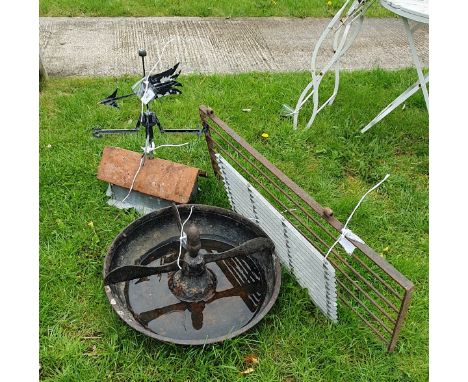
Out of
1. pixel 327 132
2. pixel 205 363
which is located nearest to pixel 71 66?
pixel 327 132

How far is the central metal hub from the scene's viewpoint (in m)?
2.65

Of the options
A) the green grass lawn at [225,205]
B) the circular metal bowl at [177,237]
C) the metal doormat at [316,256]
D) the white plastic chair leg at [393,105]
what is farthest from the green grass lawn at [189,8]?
the circular metal bowl at [177,237]

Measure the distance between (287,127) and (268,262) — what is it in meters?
1.79

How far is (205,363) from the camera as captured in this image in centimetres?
258

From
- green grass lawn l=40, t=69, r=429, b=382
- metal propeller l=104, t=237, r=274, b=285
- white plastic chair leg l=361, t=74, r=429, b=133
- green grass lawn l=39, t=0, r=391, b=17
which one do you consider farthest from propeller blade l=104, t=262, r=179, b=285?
green grass lawn l=39, t=0, r=391, b=17

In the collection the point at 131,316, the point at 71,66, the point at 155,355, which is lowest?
the point at 71,66

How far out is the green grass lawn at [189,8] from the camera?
6.53 metres

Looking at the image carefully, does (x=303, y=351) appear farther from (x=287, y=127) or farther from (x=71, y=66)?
(x=71, y=66)

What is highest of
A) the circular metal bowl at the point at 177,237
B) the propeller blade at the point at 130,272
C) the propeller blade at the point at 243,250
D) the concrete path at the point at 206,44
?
the propeller blade at the point at 243,250

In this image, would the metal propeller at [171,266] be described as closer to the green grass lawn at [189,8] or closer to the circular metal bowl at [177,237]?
the circular metal bowl at [177,237]

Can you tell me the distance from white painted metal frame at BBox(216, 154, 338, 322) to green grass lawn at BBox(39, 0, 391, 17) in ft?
13.4

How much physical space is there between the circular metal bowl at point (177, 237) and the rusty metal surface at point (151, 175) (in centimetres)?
17

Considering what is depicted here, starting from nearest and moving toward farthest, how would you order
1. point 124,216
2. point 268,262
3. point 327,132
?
point 268,262
point 124,216
point 327,132

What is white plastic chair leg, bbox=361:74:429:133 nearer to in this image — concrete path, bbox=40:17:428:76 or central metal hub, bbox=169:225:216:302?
concrete path, bbox=40:17:428:76
